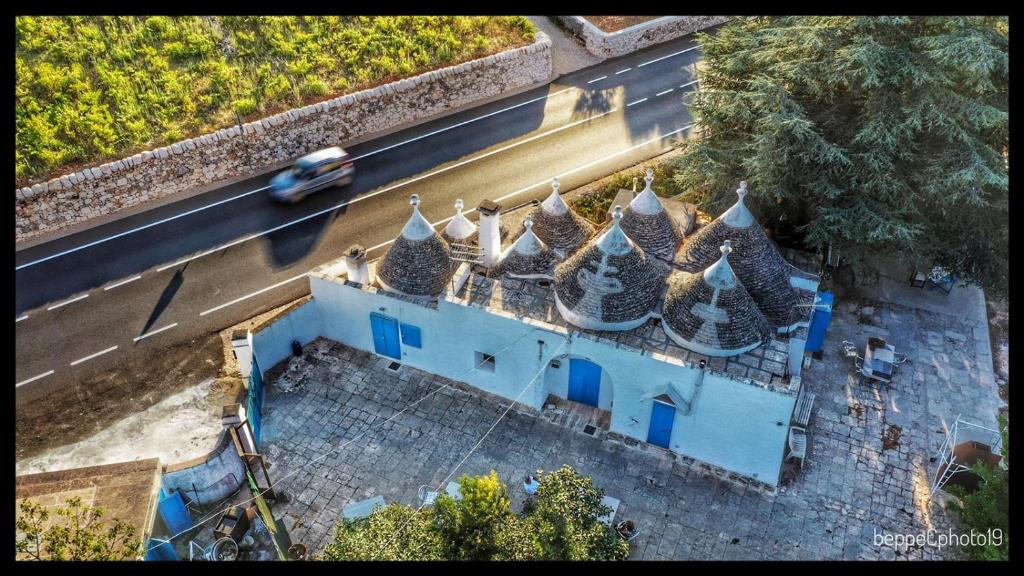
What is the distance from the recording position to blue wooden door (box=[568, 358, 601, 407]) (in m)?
24.4

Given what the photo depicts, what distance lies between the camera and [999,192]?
1043 inches

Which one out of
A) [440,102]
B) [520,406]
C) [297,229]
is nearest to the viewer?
[520,406]

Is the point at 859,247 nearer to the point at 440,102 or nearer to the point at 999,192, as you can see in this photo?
A: the point at 999,192

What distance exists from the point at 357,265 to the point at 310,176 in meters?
9.76

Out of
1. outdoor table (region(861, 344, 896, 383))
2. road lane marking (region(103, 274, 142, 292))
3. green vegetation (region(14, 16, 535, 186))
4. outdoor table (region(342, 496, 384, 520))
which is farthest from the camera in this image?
green vegetation (region(14, 16, 535, 186))

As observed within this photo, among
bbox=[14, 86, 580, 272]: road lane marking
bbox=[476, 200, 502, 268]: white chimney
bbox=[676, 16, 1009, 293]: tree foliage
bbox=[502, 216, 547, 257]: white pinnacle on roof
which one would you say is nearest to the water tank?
bbox=[676, 16, 1009, 293]: tree foliage

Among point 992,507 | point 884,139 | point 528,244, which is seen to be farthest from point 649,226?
point 992,507

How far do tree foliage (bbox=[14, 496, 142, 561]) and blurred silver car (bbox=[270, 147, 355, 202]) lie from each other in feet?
52.7

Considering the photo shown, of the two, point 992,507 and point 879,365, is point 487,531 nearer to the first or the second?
point 992,507

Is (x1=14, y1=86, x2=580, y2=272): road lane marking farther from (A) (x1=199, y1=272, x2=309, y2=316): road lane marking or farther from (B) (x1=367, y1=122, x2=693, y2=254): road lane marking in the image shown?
(A) (x1=199, y1=272, x2=309, y2=316): road lane marking

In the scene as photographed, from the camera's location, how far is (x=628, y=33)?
41812 millimetres

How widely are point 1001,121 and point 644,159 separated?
48.5 feet
